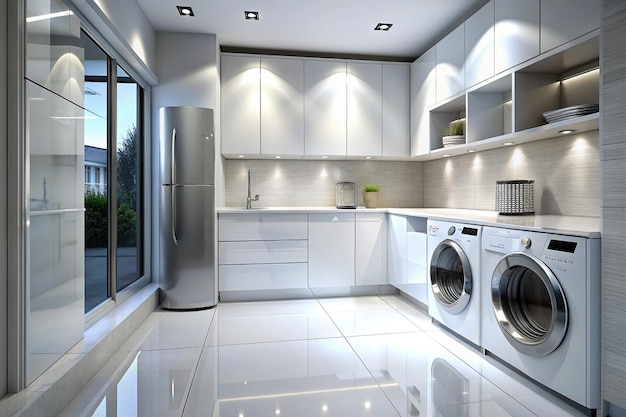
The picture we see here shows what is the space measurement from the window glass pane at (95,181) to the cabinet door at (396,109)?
2.81 meters

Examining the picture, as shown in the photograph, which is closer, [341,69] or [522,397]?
[522,397]

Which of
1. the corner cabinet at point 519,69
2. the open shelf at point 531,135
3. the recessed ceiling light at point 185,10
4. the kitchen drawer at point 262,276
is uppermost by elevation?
the recessed ceiling light at point 185,10

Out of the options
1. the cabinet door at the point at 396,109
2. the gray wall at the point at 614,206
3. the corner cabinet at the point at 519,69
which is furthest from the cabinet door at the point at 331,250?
the gray wall at the point at 614,206

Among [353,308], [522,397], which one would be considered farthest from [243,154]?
[522,397]

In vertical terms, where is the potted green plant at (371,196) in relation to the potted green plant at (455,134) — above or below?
below

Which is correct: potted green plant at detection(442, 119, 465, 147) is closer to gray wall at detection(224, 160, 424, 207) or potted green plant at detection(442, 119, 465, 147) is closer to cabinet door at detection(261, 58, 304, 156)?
gray wall at detection(224, 160, 424, 207)

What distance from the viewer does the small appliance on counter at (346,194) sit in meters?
4.70

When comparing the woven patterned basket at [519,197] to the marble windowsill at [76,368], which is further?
the woven patterned basket at [519,197]

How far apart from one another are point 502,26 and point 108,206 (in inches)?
123

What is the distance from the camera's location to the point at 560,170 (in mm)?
2887

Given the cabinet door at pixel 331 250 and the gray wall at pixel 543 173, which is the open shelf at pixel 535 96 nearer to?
the gray wall at pixel 543 173

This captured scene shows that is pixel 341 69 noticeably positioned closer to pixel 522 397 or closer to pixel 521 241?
pixel 521 241

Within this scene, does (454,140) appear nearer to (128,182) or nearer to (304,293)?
(304,293)

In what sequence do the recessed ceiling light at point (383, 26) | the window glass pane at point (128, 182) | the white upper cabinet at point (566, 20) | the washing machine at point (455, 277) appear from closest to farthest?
the white upper cabinet at point (566, 20), the washing machine at point (455, 277), the window glass pane at point (128, 182), the recessed ceiling light at point (383, 26)
